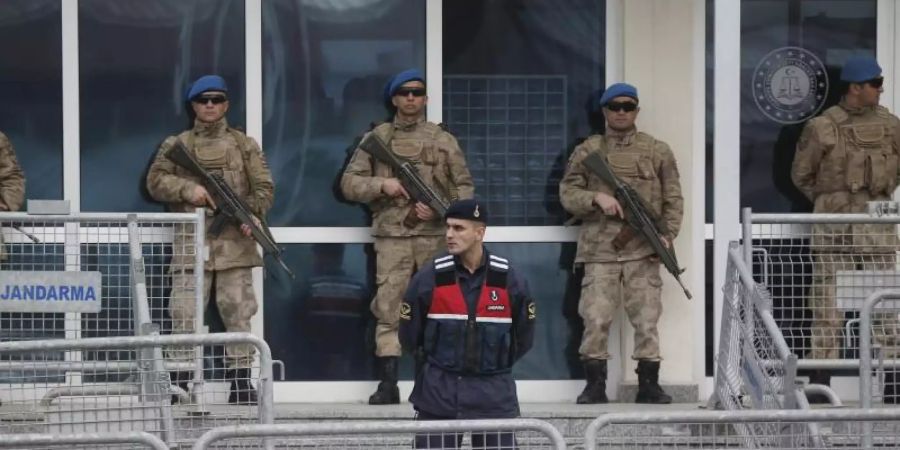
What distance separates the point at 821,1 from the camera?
11234 millimetres

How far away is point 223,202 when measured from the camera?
416 inches

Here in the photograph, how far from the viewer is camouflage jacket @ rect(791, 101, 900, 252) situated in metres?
10.8

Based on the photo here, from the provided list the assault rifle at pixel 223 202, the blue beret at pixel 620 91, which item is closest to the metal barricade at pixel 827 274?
the blue beret at pixel 620 91

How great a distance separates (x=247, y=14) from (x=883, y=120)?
139 inches

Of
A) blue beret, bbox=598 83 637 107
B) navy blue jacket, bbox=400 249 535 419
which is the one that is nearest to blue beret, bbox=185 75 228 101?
blue beret, bbox=598 83 637 107

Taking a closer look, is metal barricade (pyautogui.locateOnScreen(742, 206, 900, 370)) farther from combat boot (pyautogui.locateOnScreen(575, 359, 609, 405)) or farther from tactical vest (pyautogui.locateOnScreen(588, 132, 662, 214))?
combat boot (pyautogui.locateOnScreen(575, 359, 609, 405))

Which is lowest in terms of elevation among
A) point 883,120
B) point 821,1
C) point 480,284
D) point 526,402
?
point 526,402

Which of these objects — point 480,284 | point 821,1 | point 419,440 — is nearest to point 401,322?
point 480,284

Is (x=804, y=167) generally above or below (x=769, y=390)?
above

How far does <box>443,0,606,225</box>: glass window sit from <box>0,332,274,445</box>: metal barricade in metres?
2.69

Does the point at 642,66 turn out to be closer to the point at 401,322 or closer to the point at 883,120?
the point at 883,120

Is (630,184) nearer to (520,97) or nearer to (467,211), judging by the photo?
(520,97)

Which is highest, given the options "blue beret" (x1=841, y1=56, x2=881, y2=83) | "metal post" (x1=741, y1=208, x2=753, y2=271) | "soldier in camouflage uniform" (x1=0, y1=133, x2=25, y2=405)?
"blue beret" (x1=841, y1=56, x2=881, y2=83)

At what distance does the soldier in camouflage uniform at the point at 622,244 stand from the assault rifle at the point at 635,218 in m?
0.04
